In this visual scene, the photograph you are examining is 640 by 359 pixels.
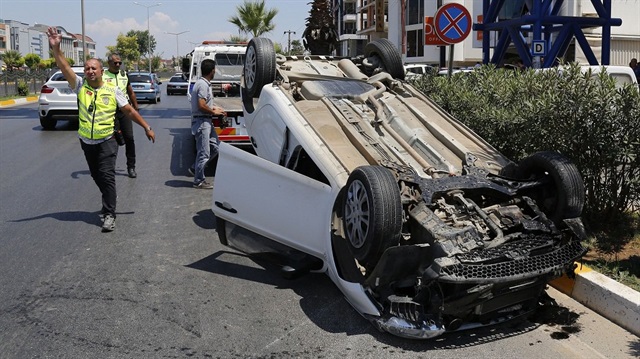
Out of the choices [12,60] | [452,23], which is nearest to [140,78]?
[452,23]

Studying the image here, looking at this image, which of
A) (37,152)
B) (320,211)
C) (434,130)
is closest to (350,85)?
(434,130)

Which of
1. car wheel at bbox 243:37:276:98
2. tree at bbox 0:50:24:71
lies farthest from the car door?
tree at bbox 0:50:24:71

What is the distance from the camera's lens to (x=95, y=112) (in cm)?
682

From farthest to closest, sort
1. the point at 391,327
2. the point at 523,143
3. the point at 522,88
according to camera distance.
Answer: the point at 522,88
the point at 523,143
the point at 391,327

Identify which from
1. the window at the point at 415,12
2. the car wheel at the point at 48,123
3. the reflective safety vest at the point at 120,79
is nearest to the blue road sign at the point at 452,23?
the reflective safety vest at the point at 120,79

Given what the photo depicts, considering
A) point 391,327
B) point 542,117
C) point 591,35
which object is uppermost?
point 591,35

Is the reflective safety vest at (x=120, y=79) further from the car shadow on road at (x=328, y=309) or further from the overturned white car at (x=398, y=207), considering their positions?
the car shadow on road at (x=328, y=309)

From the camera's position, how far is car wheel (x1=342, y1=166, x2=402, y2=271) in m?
4.03

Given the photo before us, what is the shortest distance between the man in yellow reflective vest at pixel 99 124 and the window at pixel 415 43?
130 ft

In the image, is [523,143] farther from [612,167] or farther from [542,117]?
[612,167]

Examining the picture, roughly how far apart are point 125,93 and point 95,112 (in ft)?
8.54

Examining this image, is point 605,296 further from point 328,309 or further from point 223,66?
point 223,66

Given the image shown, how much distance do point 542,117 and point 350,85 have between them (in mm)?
1950

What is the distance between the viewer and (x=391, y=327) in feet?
13.4
